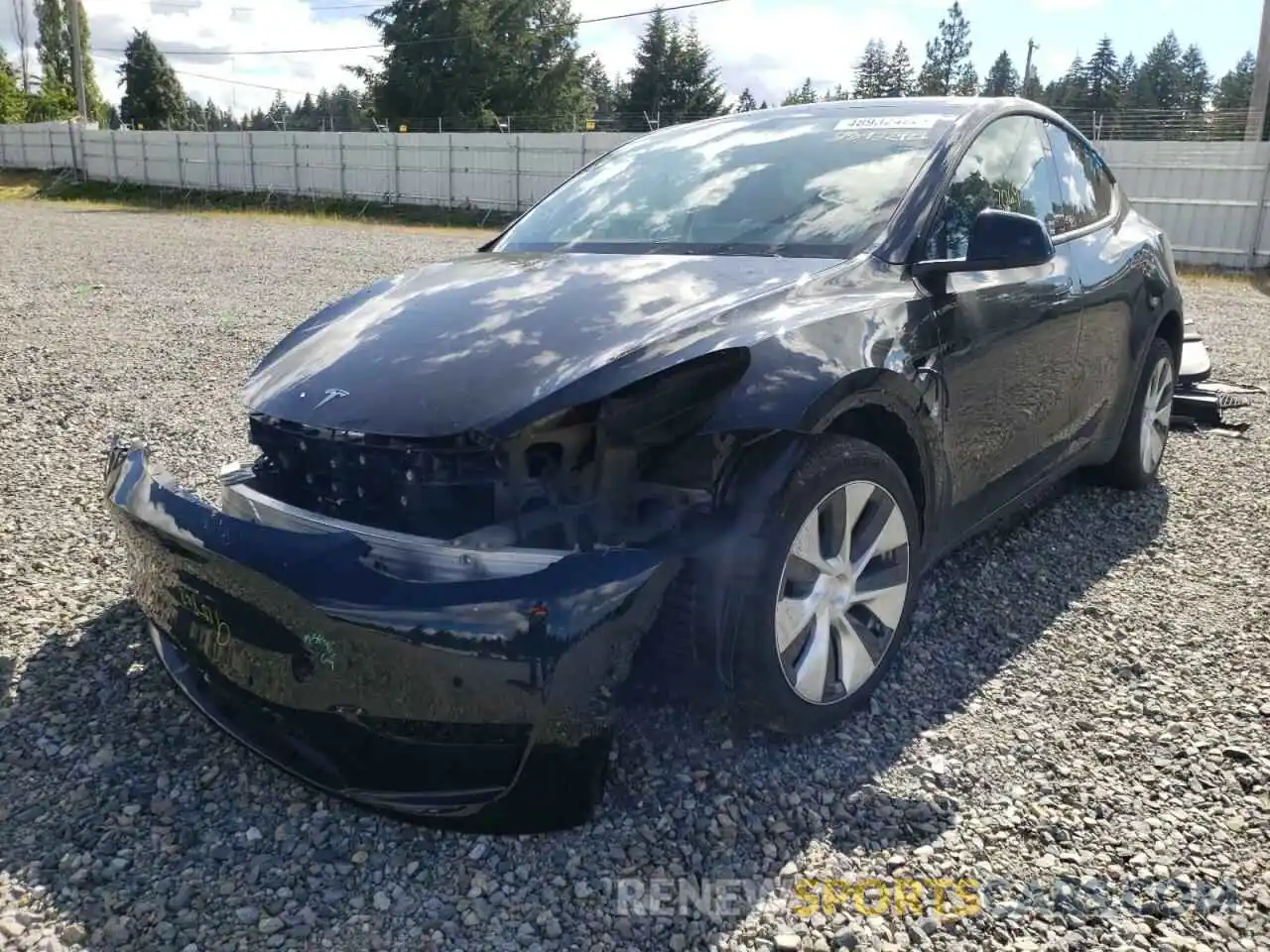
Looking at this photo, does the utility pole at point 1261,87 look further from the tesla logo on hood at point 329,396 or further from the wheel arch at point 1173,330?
the tesla logo on hood at point 329,396

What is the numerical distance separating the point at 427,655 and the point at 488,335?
927 mm

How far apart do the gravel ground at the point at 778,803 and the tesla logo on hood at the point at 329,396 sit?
36.3 inches

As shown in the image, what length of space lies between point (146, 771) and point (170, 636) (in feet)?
1.11

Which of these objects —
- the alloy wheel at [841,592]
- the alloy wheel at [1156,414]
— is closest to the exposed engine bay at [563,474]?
the alloy wheel at [841,592]

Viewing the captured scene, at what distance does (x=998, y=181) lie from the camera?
3.57 meters

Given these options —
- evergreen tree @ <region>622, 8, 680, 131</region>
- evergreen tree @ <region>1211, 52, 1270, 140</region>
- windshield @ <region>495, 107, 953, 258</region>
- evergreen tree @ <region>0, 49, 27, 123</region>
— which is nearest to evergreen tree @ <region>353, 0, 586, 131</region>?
evergreen tree @ <region>622, 8, 680, 131</region>

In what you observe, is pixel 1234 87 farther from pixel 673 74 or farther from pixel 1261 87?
pixel 1261 87

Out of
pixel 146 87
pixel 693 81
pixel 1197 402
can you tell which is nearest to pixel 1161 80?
pixel 693 81

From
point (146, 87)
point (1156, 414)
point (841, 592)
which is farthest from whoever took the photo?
point (146, 87)

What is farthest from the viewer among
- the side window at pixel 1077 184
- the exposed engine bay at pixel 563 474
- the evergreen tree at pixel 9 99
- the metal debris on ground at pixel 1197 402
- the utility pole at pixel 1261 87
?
the evergreen tree at pixel 9 99

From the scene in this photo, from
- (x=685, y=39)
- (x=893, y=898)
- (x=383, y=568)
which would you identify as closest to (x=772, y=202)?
(x=383, y=568)

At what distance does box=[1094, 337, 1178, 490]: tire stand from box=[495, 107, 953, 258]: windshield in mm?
1791

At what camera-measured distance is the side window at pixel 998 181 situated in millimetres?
3234

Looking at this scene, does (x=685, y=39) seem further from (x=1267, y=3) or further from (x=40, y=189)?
(x=1267, y=3)
